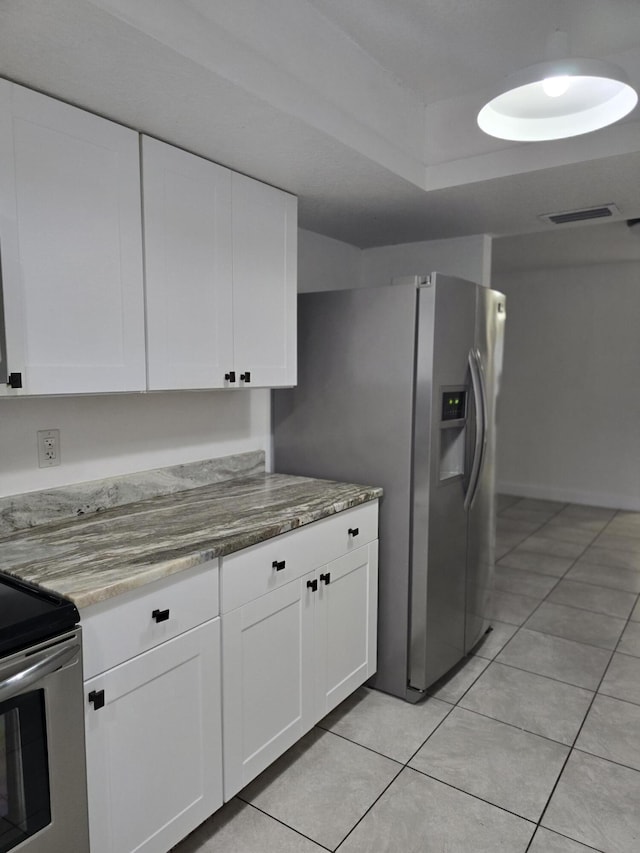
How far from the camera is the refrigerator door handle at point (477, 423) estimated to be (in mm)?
2637

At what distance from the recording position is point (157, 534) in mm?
1806

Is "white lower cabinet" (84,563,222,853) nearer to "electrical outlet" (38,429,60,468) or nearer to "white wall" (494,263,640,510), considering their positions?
"electrical outlet" (38,429,60,468)

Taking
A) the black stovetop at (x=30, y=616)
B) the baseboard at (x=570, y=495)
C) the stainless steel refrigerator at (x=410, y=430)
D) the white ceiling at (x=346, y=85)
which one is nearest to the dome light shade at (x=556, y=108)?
the white ceiling at (x=346, y=85)

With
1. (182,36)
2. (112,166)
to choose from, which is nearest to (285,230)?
(112,166)

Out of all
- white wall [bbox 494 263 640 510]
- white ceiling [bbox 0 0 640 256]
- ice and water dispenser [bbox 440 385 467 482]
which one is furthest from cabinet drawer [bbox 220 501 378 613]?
white wall [bbox 494 263 640 510]

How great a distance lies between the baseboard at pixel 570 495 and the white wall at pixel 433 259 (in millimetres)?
3647

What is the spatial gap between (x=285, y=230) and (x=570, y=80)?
1.24 metres

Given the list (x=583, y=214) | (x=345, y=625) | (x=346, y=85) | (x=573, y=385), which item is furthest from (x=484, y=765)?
(x=573, y=385)

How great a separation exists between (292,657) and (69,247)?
1.51m

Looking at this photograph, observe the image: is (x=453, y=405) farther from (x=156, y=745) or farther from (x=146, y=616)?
(x=156, y=745)

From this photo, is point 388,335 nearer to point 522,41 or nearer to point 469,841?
point 522,41

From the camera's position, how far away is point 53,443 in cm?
199

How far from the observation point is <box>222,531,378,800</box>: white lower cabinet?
71.4 inches

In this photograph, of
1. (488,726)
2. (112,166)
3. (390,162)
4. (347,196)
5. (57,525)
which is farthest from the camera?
(347,196)
